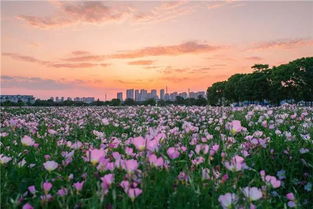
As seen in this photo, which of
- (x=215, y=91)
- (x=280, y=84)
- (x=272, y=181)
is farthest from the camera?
(x=215, y=91)

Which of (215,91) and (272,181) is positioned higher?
(215,91)

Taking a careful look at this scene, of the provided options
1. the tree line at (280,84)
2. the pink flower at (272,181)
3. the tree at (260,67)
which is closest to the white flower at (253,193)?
the pink flower at (272,181)

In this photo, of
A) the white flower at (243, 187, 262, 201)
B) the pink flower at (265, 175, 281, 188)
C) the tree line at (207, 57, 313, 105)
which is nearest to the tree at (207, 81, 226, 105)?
the tree line at (207, 57, 313, 105)

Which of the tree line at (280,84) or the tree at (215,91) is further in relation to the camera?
the tree at (215,91)

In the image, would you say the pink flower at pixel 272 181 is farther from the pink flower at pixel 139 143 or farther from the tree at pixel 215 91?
the tree at pixel 215 91

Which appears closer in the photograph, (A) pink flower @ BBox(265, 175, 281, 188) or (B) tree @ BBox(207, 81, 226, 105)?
(A) pink flower @ BBox(265, 175, 281, 188)

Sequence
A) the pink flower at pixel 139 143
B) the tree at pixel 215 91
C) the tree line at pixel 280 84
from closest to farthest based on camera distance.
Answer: the pink flower at pixel 139 143 → the tree line at pixel 280 84 → the tree at pixel 215 91

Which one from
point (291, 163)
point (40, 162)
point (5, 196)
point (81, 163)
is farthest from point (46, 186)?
point (291, 163)

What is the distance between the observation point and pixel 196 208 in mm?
2447

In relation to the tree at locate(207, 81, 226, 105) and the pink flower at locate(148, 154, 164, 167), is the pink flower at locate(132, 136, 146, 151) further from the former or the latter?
the tree at locate(207, 81, 226, 105)

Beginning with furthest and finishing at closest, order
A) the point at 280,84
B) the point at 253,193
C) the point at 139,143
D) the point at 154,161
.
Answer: the point at 280,84 → the point at 139,143 → the point at 154,161 → the point at 253,193

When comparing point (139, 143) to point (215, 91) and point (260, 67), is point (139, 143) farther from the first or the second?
point (215, 91)

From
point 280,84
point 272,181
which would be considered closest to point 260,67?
point 280,84

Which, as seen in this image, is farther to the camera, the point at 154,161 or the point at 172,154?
the point at 172,154
